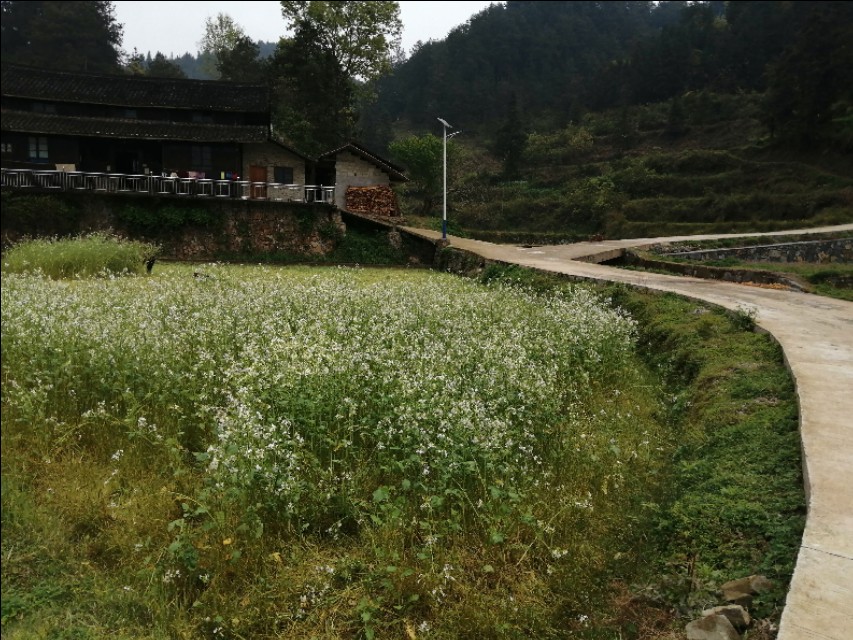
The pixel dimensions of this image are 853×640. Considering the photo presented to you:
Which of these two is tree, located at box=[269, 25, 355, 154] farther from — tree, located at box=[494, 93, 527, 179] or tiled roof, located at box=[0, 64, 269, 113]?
tree, located at box=[494, 93, 527, 179]

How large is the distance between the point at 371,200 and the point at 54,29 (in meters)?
27.6

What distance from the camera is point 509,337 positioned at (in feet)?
35.0

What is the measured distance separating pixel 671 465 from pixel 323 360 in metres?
4.39

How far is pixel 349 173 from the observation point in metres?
34.3

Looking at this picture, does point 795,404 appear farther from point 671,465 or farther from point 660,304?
point 660,304

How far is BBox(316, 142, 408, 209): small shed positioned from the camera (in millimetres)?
33969

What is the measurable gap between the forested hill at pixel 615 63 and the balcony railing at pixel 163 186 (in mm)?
40221

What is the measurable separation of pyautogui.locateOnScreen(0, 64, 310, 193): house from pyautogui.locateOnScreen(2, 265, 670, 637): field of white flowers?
20472mm

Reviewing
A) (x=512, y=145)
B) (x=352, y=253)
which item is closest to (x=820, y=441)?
(x=352, y=253)

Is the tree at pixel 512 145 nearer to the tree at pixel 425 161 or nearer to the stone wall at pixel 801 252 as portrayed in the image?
the tree at pixel 425 161

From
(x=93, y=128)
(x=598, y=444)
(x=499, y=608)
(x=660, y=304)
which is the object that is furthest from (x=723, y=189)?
(x=499, y=608)

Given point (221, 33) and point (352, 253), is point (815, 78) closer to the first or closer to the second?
point (352, 253)

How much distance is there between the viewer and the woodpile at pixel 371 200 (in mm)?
33906

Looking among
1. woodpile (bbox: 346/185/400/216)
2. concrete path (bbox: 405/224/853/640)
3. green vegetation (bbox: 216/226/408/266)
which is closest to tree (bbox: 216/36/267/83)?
woodpile (bbox: 346/185/400/216)
